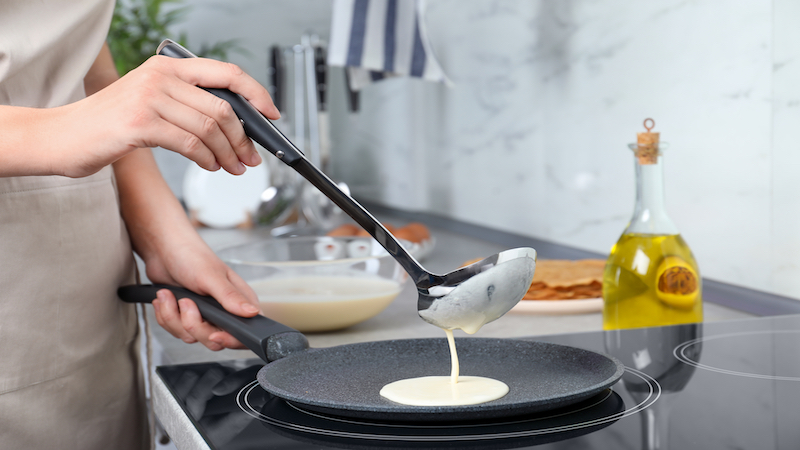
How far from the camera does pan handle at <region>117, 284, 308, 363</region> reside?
590mm

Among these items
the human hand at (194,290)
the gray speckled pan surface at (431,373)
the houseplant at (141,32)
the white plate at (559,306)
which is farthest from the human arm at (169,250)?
the houseplant at (141,32)

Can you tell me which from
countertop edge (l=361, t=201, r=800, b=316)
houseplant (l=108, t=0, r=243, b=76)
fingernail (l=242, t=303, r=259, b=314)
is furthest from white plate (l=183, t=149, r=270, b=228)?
fingernail (l=242, t=303, r=259, b=314)

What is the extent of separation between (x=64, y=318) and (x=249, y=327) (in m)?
0.18

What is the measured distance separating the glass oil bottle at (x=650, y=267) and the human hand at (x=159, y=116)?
0.39 meters

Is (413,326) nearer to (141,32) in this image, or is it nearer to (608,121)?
(608,121)

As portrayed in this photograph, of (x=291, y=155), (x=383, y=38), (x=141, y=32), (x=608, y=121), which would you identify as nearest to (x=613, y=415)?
(x=291, y=155)

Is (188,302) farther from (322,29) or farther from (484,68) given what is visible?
(322,29)

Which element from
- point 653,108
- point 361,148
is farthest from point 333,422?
point 361,148

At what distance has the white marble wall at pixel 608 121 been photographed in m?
0.87

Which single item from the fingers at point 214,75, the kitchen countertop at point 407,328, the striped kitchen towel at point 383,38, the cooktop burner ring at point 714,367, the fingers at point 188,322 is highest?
the striped kitchen towel at point 383,38

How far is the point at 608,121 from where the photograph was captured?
1176 millimetres

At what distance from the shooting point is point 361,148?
2.40 m

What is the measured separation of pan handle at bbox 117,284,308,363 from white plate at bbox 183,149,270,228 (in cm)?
118

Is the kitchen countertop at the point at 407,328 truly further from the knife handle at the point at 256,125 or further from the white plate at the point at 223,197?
the white plate at the point at 223,197
